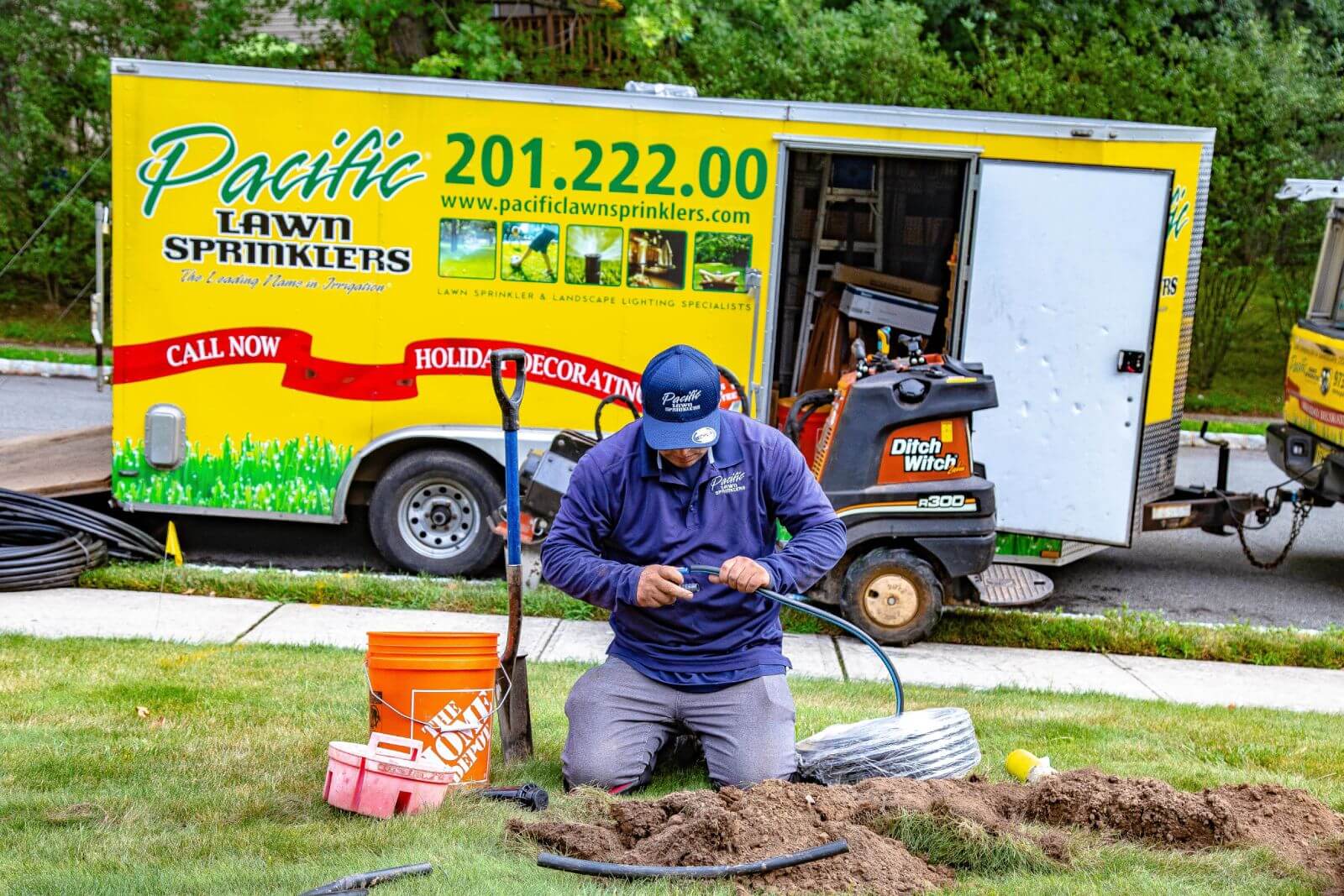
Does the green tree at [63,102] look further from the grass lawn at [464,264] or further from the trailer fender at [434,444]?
the trailer fender at [434,444]

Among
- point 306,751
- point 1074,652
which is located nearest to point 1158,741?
point 1074,652

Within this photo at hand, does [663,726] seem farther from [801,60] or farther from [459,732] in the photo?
[801,60]

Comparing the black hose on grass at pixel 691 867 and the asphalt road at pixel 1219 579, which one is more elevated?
the black hose on grass at pixel 691 867

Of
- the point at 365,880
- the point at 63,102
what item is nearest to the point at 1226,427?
the point at 365,880

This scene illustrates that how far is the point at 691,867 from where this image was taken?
3973 millimetres

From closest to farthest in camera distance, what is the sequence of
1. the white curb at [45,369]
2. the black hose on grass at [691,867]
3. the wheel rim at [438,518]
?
the black hose on grass at [691,867] < the wheel rim at [438,518] < the white curb at [45,369]

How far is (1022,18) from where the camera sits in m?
20.0

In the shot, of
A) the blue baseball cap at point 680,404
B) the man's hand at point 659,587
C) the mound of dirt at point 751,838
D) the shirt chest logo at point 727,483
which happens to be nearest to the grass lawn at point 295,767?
the mound of dirt at point 751,838

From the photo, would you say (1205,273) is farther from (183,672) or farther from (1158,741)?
(183,672)

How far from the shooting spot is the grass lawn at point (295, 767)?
398 centimetres

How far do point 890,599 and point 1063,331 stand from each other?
214 cm

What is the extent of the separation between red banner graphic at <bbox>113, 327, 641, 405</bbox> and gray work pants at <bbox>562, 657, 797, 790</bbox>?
4.01 metres

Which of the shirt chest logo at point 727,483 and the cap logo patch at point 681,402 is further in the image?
the shirt chest logo at point 727,483

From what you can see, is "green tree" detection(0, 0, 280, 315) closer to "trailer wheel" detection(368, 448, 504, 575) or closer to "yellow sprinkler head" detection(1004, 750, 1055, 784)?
"trailer wheel" detection(368, 448, 504, 575)
